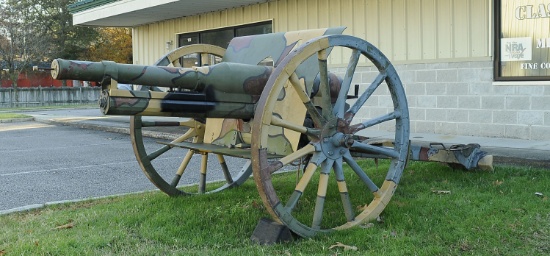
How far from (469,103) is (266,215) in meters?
6.39

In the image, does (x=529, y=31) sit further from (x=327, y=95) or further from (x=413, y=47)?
(x=327, y=95)

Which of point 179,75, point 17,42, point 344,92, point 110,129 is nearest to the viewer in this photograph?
point 179,75

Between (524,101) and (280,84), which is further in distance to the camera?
(524,101)

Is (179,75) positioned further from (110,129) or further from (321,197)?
(110,129)

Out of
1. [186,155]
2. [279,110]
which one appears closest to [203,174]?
[186,155]

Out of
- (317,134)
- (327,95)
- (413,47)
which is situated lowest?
(317,134)

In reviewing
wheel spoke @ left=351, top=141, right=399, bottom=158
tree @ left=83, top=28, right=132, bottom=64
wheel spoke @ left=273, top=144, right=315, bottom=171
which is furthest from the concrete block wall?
tree @ left=83, top=28, right=132, bottom=64

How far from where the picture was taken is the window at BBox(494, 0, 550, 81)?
988cm

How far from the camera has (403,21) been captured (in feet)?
38.1

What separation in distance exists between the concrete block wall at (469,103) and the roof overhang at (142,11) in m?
4.71

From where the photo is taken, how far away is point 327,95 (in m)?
4.93

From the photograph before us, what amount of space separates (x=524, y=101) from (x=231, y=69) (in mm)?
6629

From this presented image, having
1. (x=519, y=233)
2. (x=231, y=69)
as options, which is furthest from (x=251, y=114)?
(x=519, y=233)

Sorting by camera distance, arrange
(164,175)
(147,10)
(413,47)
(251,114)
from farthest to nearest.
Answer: (147,10) → (413,47) → (164,175) → (251,114)
